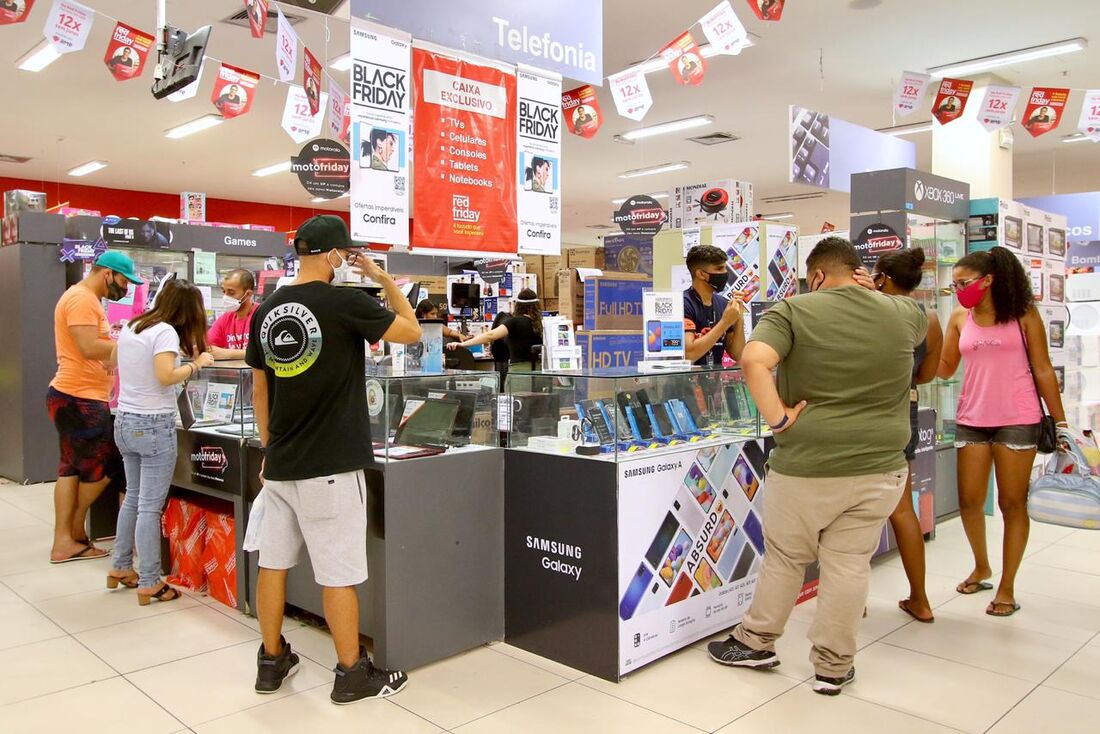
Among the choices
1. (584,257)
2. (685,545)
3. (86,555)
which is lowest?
(86,555)

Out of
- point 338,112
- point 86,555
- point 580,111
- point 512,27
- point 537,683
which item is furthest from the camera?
point 338,112

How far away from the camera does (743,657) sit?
310 centimetres

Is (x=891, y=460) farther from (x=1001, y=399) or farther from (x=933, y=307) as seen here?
(x=933, y=307)

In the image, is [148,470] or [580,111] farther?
[580,111]

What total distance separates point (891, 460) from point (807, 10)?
5.18 m

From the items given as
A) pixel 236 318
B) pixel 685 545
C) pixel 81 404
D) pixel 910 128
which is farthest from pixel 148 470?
pixel 910 128

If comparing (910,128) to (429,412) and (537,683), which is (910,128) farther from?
(537,683)

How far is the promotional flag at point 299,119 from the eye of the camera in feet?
20.4

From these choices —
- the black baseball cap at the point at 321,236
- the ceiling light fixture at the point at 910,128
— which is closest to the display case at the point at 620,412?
the black baseball cap at the point at 321,236

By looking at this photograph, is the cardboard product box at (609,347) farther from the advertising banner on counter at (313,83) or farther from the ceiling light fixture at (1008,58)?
the ceiling light fixture at (1008,58)

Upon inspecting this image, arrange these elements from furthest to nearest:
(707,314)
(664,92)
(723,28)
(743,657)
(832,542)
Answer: (664,92), (723,28), (707,314), (743,657), (832,542)

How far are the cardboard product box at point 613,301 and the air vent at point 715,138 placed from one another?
235 inches

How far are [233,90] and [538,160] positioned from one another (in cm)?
322

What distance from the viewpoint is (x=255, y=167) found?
13.2 m
